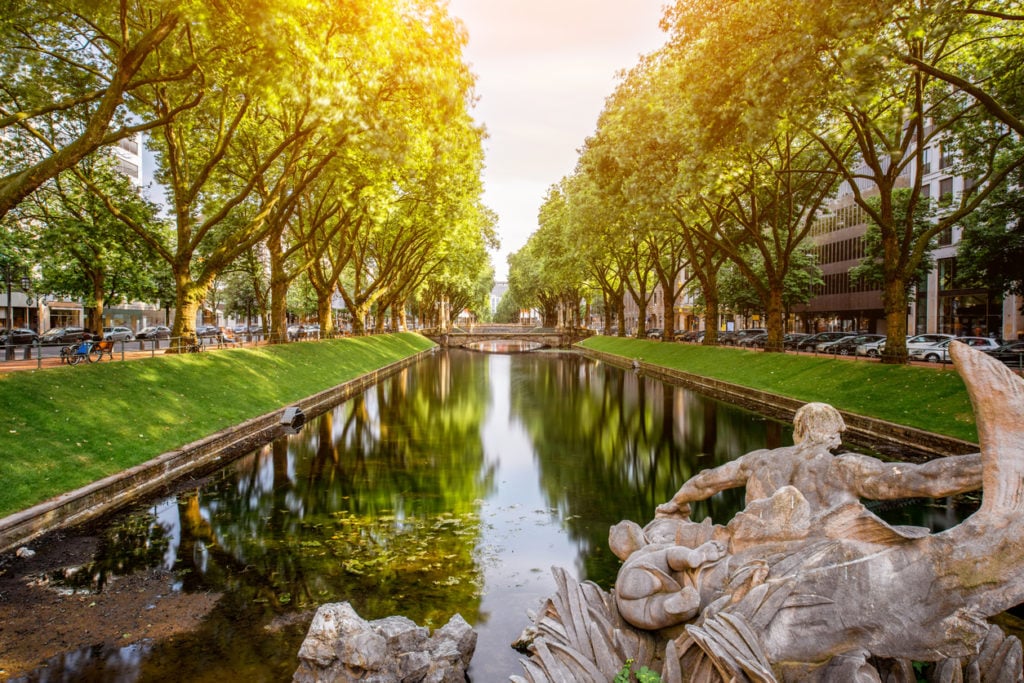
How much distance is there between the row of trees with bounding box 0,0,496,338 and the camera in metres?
14.4

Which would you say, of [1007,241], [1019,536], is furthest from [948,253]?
[1019,536]

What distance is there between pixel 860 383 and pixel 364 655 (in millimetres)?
22185

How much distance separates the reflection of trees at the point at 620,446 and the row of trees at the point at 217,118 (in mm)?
10049

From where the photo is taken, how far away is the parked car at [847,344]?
4069 cm

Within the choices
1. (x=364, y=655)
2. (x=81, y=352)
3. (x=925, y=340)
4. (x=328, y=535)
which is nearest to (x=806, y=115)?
(x=328, y=535)

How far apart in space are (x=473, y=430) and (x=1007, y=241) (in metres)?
27.3

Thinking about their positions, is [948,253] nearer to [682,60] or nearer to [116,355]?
[682,60]

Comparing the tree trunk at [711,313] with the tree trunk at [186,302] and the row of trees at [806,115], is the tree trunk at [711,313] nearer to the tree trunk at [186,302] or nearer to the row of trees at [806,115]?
the row of trees at [806,115]

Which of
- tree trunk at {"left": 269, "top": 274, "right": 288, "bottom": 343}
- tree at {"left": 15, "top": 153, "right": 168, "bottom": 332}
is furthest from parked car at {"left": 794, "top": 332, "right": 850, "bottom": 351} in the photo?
tree at {"left": 15, "top": 153, "right": 168, "bottom": 332}

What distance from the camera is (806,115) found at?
16.2 m

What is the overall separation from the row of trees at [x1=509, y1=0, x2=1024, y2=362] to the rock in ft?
43.1

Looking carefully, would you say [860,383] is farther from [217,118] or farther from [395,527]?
[217,118]

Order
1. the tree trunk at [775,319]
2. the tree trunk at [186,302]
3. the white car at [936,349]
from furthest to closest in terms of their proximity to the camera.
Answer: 1. the white car at [936,349]
2. the tree trunk at [775,319]
3. the tree trunk at [186,302]

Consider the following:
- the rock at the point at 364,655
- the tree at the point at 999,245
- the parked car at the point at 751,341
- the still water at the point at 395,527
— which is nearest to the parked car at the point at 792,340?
the parked car at the point at 751,341
